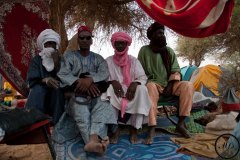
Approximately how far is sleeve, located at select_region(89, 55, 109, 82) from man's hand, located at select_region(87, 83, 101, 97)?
4.0 inches

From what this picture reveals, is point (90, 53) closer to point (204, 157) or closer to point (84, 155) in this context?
point (84, 155)

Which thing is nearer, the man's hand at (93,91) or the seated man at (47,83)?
the man's hand at (93,91)

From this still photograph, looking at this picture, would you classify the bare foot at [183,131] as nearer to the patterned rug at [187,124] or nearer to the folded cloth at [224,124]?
the patterned rug at [187,124]

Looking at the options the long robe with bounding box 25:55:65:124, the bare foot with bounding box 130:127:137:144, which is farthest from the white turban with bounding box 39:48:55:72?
the bare foot with bounding box 130:127:137:144

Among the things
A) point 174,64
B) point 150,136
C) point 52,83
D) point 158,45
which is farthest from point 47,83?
point 174,64

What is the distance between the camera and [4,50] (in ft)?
17.4

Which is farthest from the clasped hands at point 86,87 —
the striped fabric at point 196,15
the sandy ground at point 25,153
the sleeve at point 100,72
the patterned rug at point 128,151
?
the sandy ground at point 25,153

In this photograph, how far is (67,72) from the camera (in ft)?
14.0

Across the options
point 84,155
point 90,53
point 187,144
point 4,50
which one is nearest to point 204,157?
point 187,144

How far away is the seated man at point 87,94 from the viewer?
3.76 m

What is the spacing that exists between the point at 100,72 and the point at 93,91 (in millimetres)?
372

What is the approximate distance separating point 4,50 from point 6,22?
1.77 ft

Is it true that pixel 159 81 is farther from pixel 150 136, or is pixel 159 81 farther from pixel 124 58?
pixel 150 136

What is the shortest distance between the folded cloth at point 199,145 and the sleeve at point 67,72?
1608 mm
